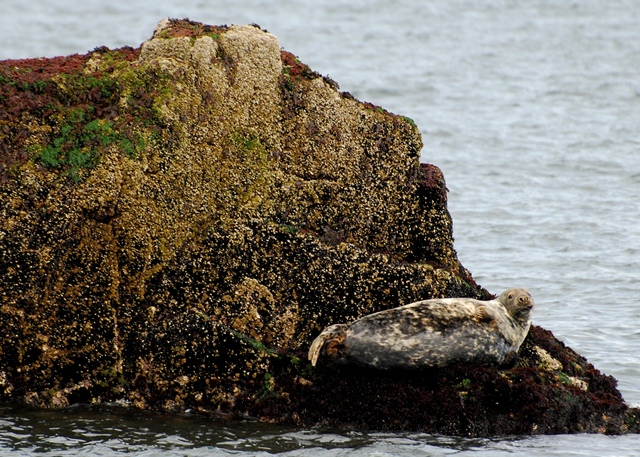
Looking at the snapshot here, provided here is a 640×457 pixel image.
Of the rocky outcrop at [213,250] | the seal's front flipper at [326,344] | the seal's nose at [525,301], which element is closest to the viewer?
the rocky outcrop at [213,250]

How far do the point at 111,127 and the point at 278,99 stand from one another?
1.34m

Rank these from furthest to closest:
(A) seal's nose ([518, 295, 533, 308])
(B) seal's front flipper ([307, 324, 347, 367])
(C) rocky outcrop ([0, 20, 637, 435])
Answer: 1. (A) seal's nose ([518, 295, 533, 308])
2. (B) seal's front flipper ([307, 324, 347, 367])
3. (C) rocky outcrop ([0, 20, 637, 435])

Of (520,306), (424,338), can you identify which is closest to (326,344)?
(424,338)

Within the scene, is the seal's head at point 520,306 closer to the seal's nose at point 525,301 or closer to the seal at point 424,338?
the seal's nose at point 525,301

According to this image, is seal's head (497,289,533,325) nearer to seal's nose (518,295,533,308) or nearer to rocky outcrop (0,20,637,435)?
seal's nose (518,295,533,308)

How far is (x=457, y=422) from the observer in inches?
268

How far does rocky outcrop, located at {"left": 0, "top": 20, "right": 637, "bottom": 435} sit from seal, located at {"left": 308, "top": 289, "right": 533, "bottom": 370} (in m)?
0.13

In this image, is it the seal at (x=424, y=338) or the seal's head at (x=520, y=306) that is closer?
the seal at (x=424, y=338)

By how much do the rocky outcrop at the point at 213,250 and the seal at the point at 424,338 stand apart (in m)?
0.13

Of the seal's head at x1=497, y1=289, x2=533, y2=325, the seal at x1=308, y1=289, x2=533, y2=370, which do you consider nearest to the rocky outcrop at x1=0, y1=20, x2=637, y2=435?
the seal at x1=308, y1=289, x2=533, y2=370

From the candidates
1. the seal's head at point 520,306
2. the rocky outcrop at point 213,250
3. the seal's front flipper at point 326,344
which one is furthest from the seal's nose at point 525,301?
the seal's front flipper at point 326,344

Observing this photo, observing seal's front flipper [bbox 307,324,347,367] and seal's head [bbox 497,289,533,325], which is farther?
seal's head [bbox 497,289,533,325]

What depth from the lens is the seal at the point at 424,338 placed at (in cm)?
688

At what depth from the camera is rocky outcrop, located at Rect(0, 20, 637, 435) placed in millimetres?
6723
